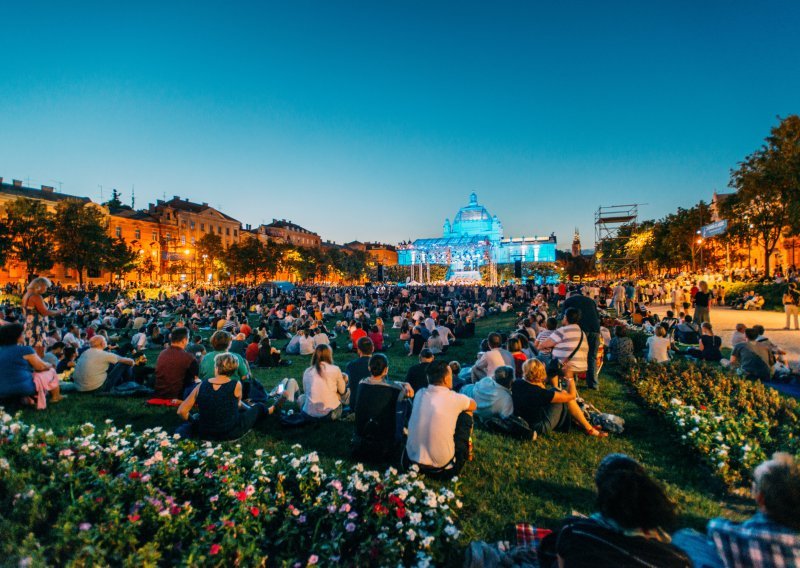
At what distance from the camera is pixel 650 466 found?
16.1ft

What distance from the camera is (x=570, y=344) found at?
270 inches

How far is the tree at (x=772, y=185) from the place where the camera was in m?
24.2

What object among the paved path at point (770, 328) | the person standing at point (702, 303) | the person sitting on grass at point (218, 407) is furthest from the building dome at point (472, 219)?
the person sitting on grass at point (218, 407)

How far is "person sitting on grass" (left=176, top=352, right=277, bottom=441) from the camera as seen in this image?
16.6 feet

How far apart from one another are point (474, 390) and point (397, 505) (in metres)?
3.04

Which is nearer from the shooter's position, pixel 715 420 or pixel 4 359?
pixel 715 420

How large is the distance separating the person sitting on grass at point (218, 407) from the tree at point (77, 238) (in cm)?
4433

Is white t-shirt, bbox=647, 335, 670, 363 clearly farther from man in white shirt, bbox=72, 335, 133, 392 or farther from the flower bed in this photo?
man in white shirt, bbox=72, 335, 133, 392

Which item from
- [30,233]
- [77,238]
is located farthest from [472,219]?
[30,233]

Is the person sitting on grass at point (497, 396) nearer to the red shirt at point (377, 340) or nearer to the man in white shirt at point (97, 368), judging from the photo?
the man in white shirt at point (97, 368)

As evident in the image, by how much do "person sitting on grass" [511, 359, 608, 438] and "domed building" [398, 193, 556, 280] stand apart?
60.1 metres

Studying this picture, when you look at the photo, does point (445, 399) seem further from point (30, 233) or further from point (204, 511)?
point (30, 233)

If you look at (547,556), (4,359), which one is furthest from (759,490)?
(4,359)

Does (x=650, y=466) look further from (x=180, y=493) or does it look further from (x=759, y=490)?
(x=180, y=493)
